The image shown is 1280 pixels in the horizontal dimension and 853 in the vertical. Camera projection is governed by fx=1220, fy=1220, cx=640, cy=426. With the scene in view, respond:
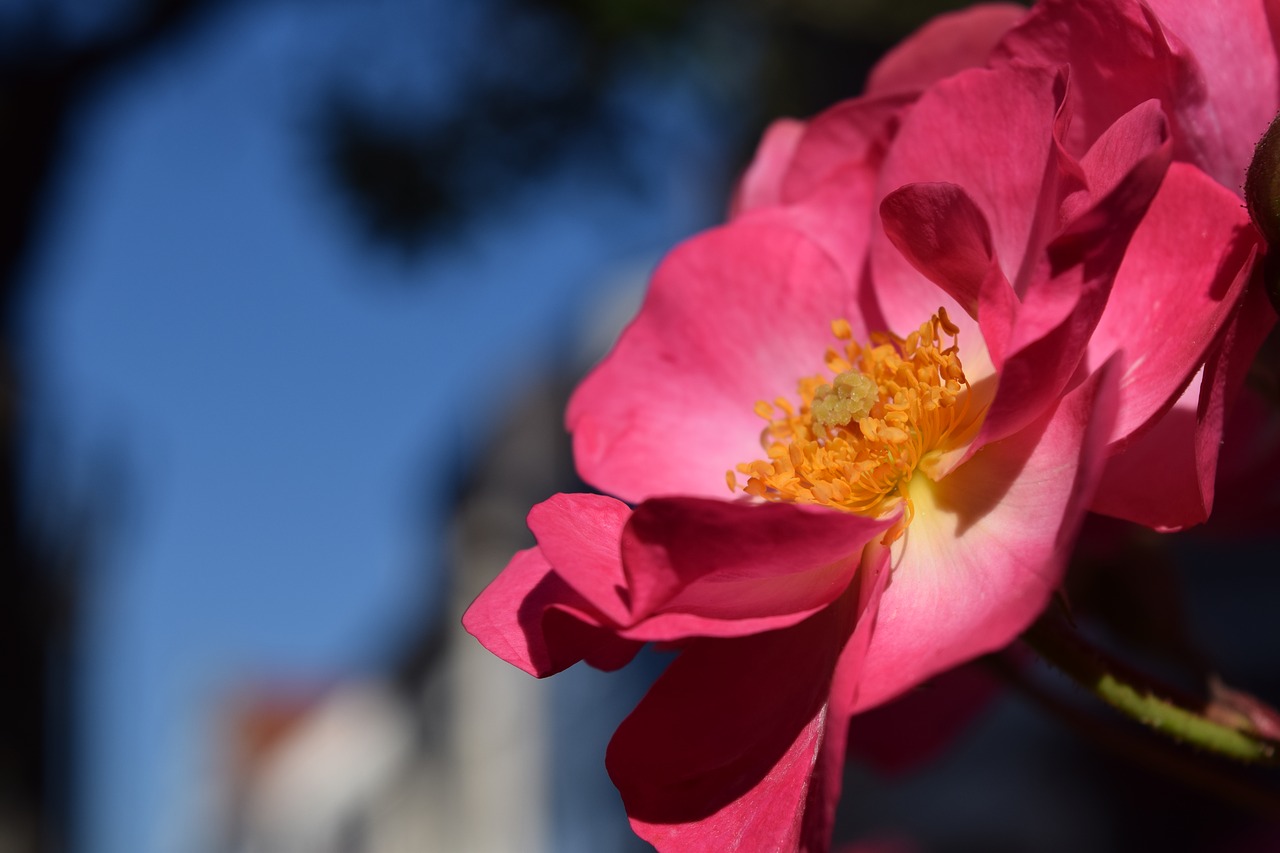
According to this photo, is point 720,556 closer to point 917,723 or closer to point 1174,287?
point 1174,287

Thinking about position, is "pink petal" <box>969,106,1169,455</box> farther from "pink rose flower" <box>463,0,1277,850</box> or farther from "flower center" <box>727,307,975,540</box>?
"flower center" <box>727,307,975,540</box>

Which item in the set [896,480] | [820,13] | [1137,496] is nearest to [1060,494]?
[1137,496]

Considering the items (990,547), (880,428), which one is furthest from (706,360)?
(990,547)

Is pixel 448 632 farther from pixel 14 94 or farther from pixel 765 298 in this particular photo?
pixel 765 298

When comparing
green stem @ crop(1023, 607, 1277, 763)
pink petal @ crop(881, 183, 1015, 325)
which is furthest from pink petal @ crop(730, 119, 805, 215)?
green stem @ crop(1023, 607, 1277, 763)

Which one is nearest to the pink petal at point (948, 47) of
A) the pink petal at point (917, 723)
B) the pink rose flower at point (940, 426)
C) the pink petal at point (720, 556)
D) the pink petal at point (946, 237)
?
the pink rose flower at point (940, 426)

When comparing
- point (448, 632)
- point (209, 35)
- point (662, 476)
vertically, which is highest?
point (209, 35)
